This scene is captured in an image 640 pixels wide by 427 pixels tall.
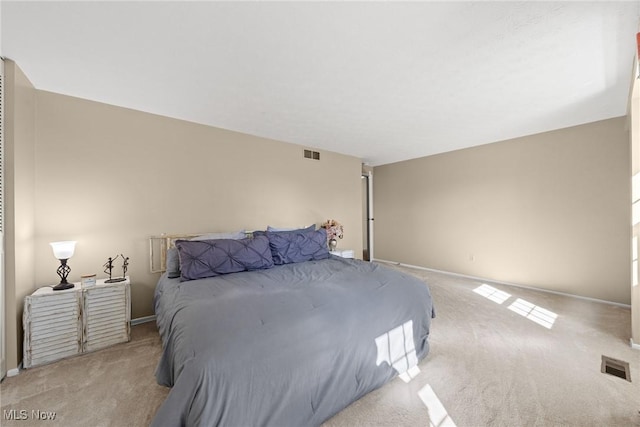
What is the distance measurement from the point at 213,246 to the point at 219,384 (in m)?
1.67

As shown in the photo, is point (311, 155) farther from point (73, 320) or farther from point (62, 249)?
point (73, 320)

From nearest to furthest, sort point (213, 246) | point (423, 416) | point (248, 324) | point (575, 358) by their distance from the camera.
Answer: point (248, 324) → point (423, 416) → point (575, 358) → point (213, 246)

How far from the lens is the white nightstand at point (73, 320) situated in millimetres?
2055

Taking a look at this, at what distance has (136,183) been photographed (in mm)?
2932

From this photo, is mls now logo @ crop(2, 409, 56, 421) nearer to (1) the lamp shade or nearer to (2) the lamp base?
(2) the lamp base

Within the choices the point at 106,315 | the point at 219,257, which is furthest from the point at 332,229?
the point at 106,315

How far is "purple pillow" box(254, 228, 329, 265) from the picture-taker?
3078mm

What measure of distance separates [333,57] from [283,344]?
7.05 ft

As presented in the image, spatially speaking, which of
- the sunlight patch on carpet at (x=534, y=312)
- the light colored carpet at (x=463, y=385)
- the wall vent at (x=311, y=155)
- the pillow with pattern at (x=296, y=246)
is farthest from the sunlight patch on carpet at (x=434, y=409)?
the wall vent at (x=311, y=155)

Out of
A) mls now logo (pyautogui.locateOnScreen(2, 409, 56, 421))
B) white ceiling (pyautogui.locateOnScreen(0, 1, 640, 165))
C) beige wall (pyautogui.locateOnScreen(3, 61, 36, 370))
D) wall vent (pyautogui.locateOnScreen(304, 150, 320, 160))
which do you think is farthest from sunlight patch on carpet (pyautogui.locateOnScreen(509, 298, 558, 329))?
beige wall (pyautogui.locateOnScreen(3, 61, 36, 370))

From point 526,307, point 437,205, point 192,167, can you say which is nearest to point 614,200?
point 526,307

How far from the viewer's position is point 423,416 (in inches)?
61.6

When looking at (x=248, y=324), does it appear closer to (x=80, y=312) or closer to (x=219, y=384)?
(x=219, y=384)

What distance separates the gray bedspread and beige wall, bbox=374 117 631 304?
311 cm
